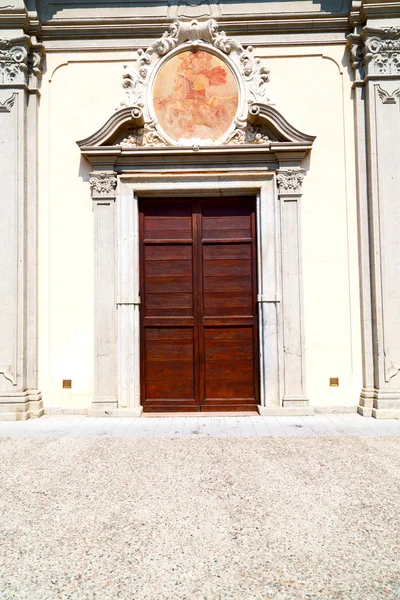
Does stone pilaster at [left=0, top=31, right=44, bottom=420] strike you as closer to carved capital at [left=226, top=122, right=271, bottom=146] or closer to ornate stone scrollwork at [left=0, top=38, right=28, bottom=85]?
ornate stone scrollwork at [left=0, top=38, right=28, bottom=85]

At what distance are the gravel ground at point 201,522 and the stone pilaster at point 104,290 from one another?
1.70m

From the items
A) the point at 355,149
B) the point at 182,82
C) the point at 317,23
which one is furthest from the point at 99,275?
the point at 317,23

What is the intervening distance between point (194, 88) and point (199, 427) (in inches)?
193

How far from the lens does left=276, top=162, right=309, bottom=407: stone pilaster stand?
683 cm

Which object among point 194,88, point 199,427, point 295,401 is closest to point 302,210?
point 194,88

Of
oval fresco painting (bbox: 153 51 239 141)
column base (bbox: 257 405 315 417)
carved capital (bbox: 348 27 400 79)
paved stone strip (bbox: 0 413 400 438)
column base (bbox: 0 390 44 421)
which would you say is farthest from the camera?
oval fresco painting (bbox: 153 51 239 141)

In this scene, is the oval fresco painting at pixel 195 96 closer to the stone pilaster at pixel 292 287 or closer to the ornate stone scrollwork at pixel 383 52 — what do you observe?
the stone pilaster at pixel 292 287

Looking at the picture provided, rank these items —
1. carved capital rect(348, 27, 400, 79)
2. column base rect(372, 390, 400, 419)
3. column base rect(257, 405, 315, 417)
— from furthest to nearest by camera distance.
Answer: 1. carved capital rect(348, 27, 400, 79)
2. column base rect(257, 405, 315, 417)
3. column base rect(372, 390, 400, 419)

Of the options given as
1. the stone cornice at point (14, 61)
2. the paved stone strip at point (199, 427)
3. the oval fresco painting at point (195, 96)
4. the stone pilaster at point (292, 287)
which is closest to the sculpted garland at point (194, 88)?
the oval fresco painting at point (195, 96)

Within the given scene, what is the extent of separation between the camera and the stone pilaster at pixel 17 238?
675 cm

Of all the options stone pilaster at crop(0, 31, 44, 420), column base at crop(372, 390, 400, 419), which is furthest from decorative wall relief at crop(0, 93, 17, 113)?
column base at crop(372, 390, 400, 419)

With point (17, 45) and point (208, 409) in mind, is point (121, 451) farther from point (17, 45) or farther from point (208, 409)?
point (17, 45)

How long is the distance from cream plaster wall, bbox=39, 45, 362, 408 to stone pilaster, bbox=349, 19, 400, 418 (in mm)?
165

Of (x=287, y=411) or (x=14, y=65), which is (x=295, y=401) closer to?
(x=287, y=411)
